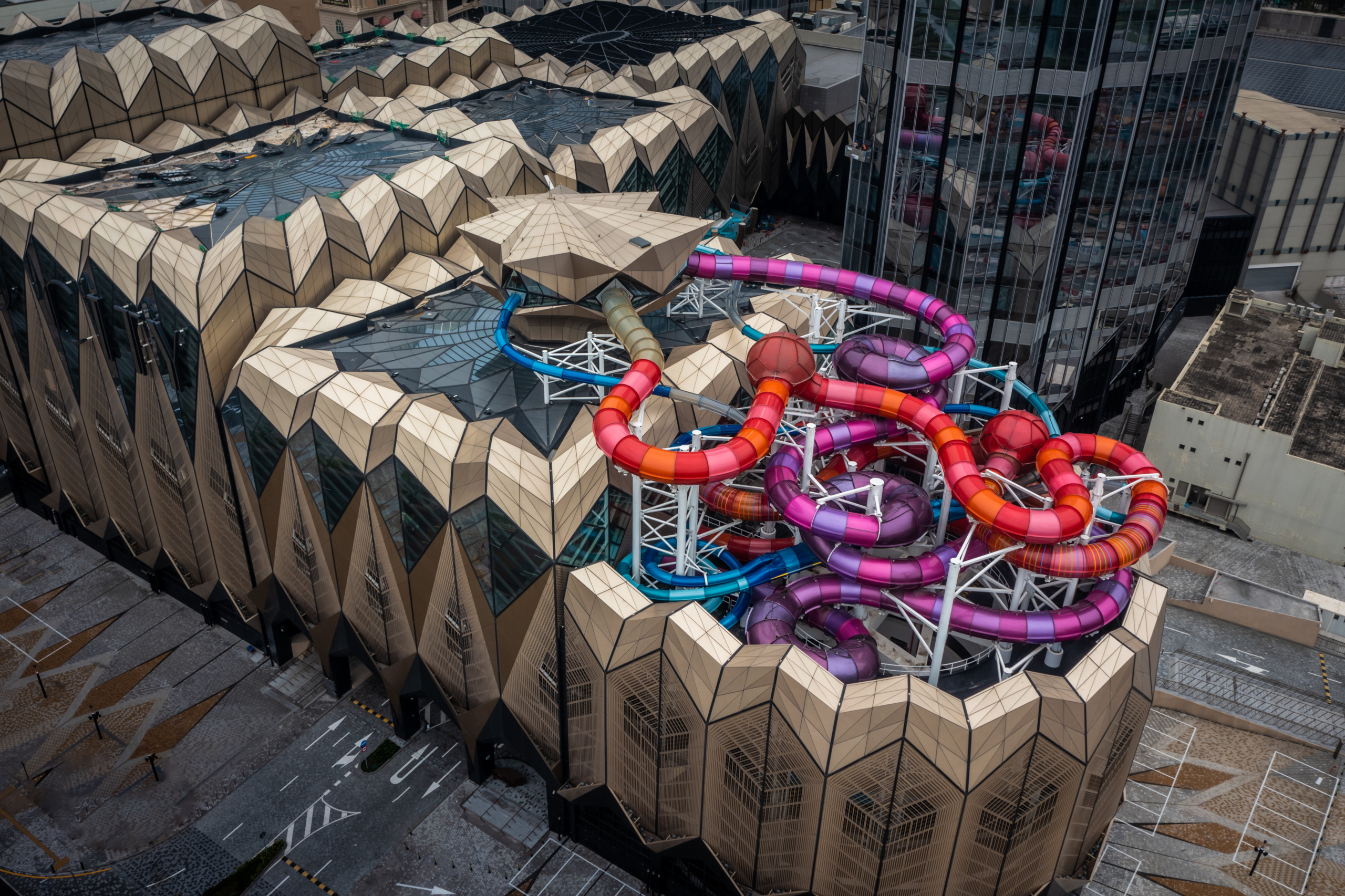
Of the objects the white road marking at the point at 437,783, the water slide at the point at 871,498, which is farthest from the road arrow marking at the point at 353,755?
the water slide at the point at 871,498

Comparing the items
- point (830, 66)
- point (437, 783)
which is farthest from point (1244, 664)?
point (830, 66)

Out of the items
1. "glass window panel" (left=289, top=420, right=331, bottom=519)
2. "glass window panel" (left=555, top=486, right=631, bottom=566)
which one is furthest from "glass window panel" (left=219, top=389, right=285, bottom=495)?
"glass window panel" (left=555, top=486, right=631, bottom=566)

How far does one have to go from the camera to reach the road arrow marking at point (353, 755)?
62906 millimetres

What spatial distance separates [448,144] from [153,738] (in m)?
50.8

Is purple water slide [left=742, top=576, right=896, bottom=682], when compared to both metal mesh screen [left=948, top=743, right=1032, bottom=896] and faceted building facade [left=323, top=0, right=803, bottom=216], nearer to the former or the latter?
metal mesh screen [left=948, top=743, right=1032, bottom=896]

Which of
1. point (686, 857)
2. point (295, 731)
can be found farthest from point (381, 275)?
point (686, 857)

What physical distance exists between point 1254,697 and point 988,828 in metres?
34.3

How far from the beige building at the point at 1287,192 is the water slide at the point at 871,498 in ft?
225

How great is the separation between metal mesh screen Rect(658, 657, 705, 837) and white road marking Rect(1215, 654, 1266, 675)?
141 feet

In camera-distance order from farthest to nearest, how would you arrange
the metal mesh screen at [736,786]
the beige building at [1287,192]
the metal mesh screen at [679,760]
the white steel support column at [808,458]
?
1. the beige building at [1287,192]
2. the white steel support column at [808,458]
3. the metal mesh screen at [679,760]
4. the metal mesh screen at [736,786]

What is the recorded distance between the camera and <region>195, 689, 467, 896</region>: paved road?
57500 millimetres

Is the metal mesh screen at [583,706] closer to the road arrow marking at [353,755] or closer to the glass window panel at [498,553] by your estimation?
the glass window panel at [498,553]

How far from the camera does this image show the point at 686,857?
52750 mm

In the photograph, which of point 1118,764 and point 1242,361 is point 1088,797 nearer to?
point 1118,764
